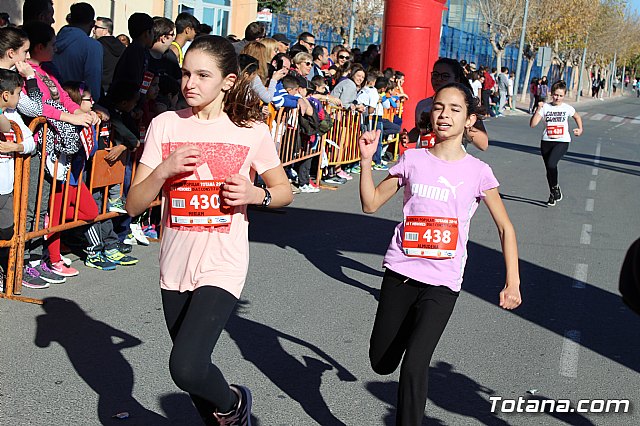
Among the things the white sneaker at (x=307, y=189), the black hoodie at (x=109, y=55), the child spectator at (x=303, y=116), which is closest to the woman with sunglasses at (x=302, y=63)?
the child spectator at (x=303, y=116)

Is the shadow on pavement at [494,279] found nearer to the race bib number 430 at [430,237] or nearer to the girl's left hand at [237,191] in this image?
the race bib number 430 at [430,237]

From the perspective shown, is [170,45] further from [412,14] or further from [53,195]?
[412,14]

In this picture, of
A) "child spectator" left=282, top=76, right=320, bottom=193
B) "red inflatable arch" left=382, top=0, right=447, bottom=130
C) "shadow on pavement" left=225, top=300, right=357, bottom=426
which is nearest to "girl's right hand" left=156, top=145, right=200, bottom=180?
"shadow on pavement" left=225, top=300, right=357, bottom=426

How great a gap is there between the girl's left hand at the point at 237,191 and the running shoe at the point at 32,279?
12.5ft

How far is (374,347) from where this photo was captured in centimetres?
447

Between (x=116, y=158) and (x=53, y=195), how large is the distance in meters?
0.93

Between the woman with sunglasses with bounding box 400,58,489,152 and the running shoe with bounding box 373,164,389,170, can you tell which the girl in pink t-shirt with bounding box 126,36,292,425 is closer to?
the woman with sunglasses with bounding box 400,58,489,152

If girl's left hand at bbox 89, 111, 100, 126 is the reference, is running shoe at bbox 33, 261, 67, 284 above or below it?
below

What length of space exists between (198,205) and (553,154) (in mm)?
10466

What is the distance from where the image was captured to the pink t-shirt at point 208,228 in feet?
12.9

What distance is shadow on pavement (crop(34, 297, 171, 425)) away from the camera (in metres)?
4.88

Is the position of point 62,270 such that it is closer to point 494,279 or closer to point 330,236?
point 330,236

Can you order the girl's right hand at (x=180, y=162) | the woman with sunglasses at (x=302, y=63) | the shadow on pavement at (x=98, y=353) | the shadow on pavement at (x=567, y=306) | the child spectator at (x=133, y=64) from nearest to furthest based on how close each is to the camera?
the girl's right hand at (x=180, y=162), the shadow on pavement at (x=98, y=353), the shadow on pavement at (x=567, y=306), the child spectator at (x=133, y=64), the woman with sunglasses at (x=302, y=63)

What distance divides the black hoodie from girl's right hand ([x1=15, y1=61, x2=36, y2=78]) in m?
3.28
